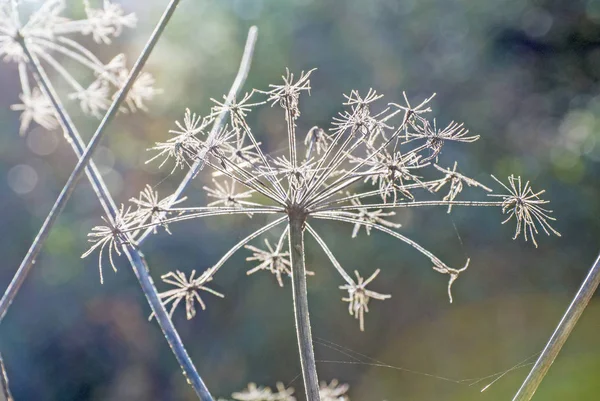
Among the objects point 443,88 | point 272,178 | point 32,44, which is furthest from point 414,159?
point 443,88

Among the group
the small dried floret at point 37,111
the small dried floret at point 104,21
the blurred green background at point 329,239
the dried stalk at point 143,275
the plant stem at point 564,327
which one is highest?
the blurred green background at point 329,239

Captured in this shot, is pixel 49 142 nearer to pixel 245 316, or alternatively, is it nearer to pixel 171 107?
pixel 171 107

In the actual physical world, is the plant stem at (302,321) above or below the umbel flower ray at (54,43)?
below

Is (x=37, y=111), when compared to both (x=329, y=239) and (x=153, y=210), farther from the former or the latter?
(x=329, y=239)

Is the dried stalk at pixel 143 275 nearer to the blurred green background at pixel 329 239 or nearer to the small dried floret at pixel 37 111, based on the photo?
the small dried floret at pixel 37 111

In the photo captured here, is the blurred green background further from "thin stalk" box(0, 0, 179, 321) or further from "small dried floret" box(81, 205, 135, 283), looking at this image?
"thin stalk" box(0, 0, 179, 321)

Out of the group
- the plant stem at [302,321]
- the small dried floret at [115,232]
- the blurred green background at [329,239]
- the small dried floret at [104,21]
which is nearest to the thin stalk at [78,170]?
the small dried floret at [115,232]
